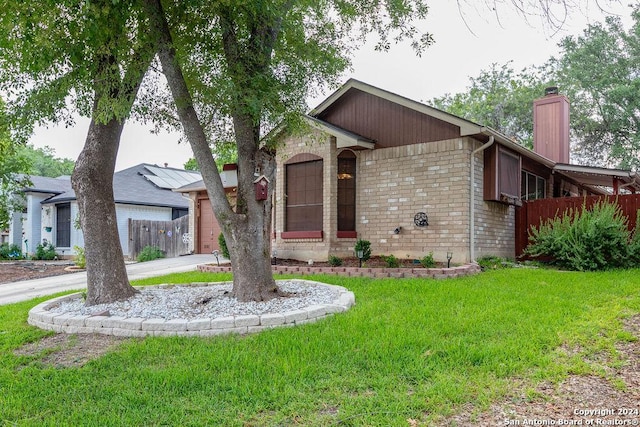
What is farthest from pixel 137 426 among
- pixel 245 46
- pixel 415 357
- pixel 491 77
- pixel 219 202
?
pixel 491 77

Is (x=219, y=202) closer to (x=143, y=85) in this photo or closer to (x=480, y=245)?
(x=143, y=85)

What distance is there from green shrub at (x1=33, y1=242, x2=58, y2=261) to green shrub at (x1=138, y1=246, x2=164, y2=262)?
15.2ft

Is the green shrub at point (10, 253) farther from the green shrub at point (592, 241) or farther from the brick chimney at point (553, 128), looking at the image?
the brick chimney at point (553, 128)

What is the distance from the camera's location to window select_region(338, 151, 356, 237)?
408 inches

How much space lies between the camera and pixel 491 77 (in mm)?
26141

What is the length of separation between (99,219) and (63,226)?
529 inches

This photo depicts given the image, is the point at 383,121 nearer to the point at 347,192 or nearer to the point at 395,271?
the point at 347,192

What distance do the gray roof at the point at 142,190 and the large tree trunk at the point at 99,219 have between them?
10.1 meters

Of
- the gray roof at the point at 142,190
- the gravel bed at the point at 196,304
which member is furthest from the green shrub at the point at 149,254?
the gravel bed at the point at 196,304

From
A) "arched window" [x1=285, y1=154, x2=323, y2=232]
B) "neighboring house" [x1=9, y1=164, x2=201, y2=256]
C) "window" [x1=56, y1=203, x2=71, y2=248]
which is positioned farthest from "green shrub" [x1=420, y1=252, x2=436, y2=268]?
"window" [x1=56, y1=203, x2=71, y2=248]

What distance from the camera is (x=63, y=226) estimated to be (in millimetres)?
17141

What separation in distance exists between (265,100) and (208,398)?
3713 mm

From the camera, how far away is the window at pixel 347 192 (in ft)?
34.0

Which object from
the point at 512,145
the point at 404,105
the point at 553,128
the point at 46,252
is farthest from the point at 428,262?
the point at 46,252
